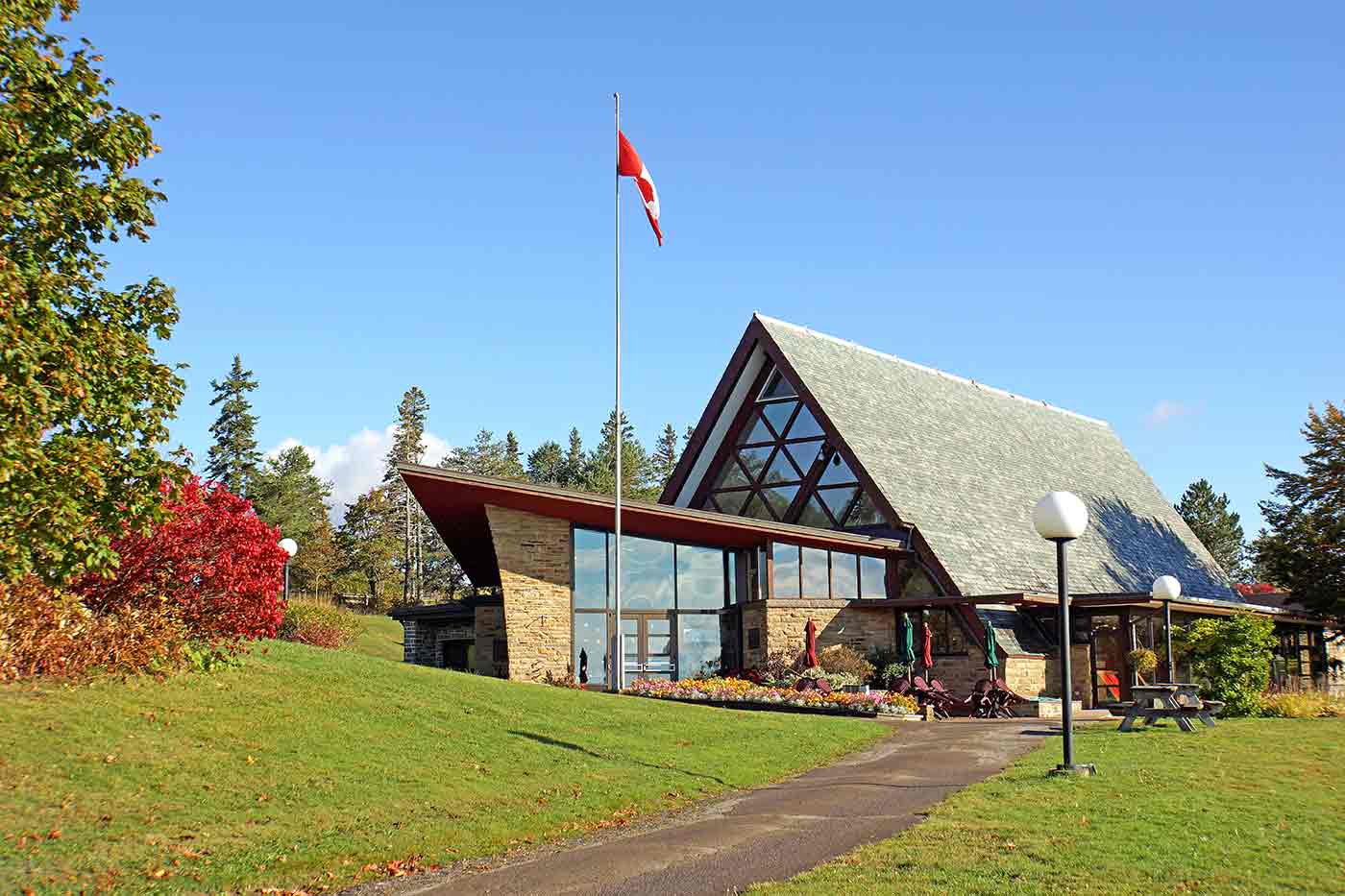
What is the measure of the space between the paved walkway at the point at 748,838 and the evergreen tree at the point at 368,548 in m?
65.3

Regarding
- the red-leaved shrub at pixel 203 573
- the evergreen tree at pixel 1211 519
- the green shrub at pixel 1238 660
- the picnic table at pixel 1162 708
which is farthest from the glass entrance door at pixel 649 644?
the evergreen tree at pixel 1211 519

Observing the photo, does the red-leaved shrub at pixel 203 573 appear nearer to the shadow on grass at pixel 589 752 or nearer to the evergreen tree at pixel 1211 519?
the shadow on grass at pixel 589 752

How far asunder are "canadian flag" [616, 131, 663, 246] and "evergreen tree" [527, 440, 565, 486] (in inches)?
3229

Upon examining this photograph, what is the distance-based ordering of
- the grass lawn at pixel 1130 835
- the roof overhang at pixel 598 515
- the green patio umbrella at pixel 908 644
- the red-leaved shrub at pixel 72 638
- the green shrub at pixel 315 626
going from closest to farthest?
1. the grass lawn at pixel 1130 835
2. the red-leaved shrub at pixel 72 638
3. the roof overhang at pixel 598 515
4. the green patio umbrella at pixel 908 644
5. the green shrub at pixel 315 626

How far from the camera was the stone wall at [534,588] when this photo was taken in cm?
3019

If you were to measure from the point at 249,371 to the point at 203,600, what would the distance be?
64.7m

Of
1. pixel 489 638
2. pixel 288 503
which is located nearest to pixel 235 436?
pixel 288 503

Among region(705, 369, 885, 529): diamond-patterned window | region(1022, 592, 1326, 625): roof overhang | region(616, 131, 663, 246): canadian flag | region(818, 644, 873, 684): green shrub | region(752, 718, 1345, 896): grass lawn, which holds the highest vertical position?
region(616, 131, 663, 246): canadian flag

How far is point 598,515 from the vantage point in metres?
30.5

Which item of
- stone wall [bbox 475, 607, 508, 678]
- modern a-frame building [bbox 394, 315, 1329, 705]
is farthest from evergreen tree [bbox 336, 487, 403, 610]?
stone wall [bbox 475, 607, 508, 678]

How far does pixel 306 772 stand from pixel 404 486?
276ft

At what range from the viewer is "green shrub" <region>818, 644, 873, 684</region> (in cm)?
3041

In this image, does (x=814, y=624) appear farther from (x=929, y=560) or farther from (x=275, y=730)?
(x=275, y=730)

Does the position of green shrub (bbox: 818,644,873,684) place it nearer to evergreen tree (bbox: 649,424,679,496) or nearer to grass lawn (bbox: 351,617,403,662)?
grass lawn (bbox: 351,617,403,662)
